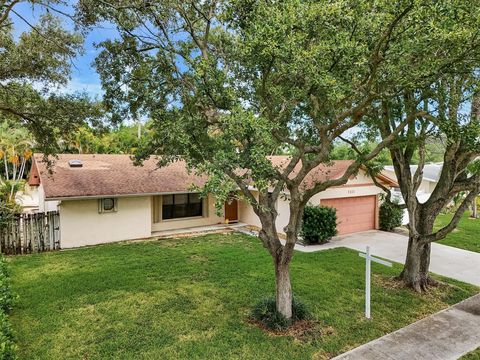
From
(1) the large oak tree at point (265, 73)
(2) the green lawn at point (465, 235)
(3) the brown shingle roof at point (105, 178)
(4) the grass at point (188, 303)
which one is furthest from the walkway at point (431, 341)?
(3) the brown shingle roof at point (105, 178)

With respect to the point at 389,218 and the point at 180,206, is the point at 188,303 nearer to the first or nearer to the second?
the point at 180,206

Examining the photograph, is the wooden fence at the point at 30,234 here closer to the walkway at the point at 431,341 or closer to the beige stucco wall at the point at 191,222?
the beige stucco wall at the point at 191,222

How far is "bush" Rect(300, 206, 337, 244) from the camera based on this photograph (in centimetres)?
1421

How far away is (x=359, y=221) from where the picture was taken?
16.9 m

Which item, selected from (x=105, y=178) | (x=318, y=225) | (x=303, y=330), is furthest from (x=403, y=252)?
(x=105, y=178)

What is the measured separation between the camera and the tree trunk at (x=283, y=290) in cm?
670

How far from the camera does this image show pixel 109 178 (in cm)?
1521

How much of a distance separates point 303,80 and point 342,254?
9057 mm

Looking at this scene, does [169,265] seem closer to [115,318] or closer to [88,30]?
[115,318]

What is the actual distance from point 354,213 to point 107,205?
473 inches

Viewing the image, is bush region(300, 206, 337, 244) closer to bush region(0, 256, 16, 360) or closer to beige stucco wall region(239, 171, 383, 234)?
beige stucco wall region(239, 171, 383, 234)

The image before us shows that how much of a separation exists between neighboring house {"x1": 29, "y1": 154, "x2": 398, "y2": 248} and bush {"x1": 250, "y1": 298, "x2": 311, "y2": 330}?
6276mm

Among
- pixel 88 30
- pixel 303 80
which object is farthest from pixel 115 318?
pixel 88 30

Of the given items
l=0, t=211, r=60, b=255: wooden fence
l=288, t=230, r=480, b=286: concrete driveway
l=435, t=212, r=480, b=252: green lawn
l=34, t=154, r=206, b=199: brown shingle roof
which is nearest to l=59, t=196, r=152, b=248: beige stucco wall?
l=0, t=211, r=60, b=255: wooden fence
